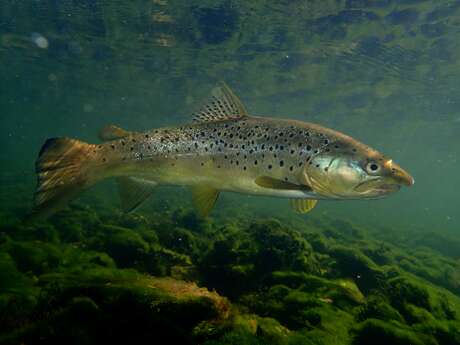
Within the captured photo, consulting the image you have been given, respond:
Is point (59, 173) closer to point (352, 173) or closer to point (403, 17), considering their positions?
point (352, 173)

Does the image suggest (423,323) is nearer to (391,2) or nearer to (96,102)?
(391,2)

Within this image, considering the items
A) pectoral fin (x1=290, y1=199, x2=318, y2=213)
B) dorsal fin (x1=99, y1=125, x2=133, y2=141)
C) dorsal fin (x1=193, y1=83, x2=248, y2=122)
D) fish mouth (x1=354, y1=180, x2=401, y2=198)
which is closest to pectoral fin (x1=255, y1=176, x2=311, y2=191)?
fish mouth (x1=354, y1=180, x2=401, y2=198)

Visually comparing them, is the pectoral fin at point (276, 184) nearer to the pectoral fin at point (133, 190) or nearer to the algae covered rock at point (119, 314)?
the algae covered rock at point (119, 314)

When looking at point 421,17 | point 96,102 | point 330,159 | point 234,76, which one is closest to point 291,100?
point 234,76

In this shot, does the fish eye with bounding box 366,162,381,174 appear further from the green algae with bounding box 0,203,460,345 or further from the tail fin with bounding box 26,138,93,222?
the tail fin with bounding box 26,138,93,222

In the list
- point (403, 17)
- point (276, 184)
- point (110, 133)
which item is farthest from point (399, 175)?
point (403, 17)
